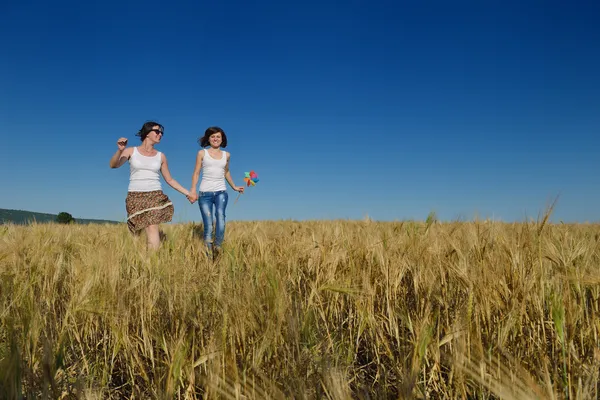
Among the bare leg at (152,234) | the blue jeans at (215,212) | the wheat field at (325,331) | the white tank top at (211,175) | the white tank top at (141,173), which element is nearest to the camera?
the wheat field at (325,331)

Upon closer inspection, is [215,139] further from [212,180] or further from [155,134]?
[155,134]

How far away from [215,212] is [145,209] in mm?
886

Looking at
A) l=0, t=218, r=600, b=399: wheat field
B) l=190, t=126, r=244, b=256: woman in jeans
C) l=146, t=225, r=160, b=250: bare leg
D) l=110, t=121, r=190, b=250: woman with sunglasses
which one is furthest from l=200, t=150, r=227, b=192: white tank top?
l=0, t=218, r=600, b=399: wheat field

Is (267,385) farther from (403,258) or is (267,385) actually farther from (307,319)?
(403,258)

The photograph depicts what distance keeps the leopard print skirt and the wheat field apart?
2.07 meters

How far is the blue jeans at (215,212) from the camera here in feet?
15.9

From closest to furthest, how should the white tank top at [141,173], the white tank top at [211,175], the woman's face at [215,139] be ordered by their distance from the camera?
the white tank top at [141,173]
the white tank top at [211,175]
the woman's face at [215,139]

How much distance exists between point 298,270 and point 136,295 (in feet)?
2.97

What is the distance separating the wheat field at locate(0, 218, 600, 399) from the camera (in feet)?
3.96

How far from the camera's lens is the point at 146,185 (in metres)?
4.61

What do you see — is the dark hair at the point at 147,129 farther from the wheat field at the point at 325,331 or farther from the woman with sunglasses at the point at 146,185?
the wheat field at the point at 325,331

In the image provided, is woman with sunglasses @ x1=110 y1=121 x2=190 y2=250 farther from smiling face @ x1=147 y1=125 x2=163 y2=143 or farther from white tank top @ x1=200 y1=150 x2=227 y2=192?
white tank top @ x1=200 y1=150 x2=227 y2=192

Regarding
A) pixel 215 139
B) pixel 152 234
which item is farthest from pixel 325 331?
pixel 215 139

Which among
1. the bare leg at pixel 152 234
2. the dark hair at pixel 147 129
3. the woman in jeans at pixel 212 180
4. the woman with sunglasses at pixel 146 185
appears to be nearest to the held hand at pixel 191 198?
the woman in jeans at pixel 212 180
